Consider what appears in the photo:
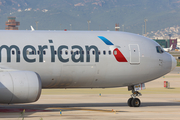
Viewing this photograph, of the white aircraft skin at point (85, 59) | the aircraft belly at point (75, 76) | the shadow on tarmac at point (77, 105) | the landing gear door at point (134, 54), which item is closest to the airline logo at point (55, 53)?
the white aircraft skin at point (85, 59)

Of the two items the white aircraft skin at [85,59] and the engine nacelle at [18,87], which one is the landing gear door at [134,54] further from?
the engine nacelle at [18,87]

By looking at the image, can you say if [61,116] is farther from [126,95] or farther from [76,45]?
[126,95]

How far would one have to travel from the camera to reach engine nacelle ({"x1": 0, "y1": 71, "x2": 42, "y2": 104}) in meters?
20.2

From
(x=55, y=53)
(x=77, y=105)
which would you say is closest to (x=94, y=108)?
(x=77, y=105)

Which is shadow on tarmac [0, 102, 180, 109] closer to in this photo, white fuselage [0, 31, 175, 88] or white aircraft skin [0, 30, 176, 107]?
white aircraft skin [0, 30, 176, 107]

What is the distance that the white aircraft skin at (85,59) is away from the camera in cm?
2281

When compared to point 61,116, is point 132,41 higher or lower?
higher

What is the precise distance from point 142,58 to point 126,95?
8.88m

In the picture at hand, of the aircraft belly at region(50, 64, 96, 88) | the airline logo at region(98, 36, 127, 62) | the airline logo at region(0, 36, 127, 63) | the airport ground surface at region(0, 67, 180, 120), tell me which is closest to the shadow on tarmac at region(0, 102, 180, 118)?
the airport ground surface at region(0, 67, 180, 120)

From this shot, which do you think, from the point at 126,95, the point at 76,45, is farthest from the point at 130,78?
the point at 126,95

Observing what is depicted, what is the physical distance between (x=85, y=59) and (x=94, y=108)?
11.6 feet

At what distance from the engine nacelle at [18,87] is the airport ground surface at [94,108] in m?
1.17

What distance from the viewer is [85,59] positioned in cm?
2364

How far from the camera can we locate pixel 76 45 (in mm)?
23719
